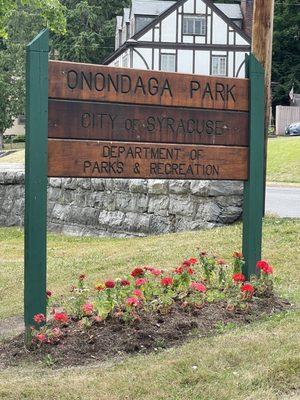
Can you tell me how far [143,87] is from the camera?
221 inches

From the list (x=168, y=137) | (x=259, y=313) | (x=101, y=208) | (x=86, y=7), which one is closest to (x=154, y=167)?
(x=168, y=137)

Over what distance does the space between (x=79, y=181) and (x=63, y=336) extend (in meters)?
9.03

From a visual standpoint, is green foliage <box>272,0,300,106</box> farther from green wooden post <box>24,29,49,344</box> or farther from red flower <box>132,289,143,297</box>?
green wooden post <box>24,29,49,344</box>

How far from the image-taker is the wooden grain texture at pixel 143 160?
17.4 ft

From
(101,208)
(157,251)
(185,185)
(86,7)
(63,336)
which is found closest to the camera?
(63,336)

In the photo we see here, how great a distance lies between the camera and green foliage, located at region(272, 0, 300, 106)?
51656mm

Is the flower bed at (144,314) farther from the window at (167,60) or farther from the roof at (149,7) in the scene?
the roof at (149,7)

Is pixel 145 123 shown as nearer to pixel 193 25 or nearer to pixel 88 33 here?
pixel 193 25

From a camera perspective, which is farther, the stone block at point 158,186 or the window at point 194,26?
the window at point 194,26

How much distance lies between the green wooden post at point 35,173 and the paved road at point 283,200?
849 cm

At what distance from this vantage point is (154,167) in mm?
5676

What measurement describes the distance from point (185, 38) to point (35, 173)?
1516 inches

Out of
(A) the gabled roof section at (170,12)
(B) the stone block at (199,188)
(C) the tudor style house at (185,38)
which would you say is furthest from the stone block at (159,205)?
(A) the gabled roof section at (170,12)

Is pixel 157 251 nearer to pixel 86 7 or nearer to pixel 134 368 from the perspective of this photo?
pixel 134 368
